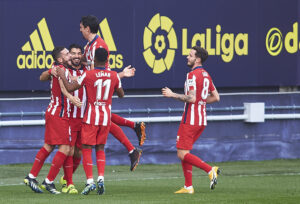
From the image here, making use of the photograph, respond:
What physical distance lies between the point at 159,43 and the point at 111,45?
39.1 inches

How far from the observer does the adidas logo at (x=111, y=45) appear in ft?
55.7

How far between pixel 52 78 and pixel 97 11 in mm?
4658

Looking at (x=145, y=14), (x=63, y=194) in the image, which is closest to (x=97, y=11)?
(x=145, y=14)

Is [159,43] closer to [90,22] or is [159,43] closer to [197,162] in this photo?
[90,22]

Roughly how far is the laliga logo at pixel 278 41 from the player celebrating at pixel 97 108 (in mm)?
7245

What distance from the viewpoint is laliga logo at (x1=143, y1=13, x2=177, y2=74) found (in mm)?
17422

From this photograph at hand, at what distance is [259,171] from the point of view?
1614cm

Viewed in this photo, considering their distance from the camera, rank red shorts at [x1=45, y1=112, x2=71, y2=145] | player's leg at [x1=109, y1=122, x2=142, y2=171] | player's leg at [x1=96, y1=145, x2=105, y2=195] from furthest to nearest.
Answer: player's leg at [x1=109, y1=122, x2=142, y2=171] < red shorts at [x1=45, y1=112, x2=71, y2=145] < player's leg at [x1=96, y1=145, x2=105, y2=195]

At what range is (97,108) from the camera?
11.8 metres

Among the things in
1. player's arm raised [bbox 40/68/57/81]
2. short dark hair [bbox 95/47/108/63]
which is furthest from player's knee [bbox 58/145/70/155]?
short dark hair [bbox 95/47/108/63]

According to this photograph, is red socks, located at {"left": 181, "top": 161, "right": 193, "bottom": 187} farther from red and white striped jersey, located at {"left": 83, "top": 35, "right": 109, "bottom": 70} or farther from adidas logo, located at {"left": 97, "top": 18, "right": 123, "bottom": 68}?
adidas logo, located at {"left": 97, "top": 18, "right": 123, "bottom": 68}

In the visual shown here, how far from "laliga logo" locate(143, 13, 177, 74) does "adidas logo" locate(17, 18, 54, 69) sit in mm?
1904

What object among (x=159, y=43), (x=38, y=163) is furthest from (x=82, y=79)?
(x=159, y=43)

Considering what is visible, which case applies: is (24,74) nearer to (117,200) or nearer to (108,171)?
(108,171)
